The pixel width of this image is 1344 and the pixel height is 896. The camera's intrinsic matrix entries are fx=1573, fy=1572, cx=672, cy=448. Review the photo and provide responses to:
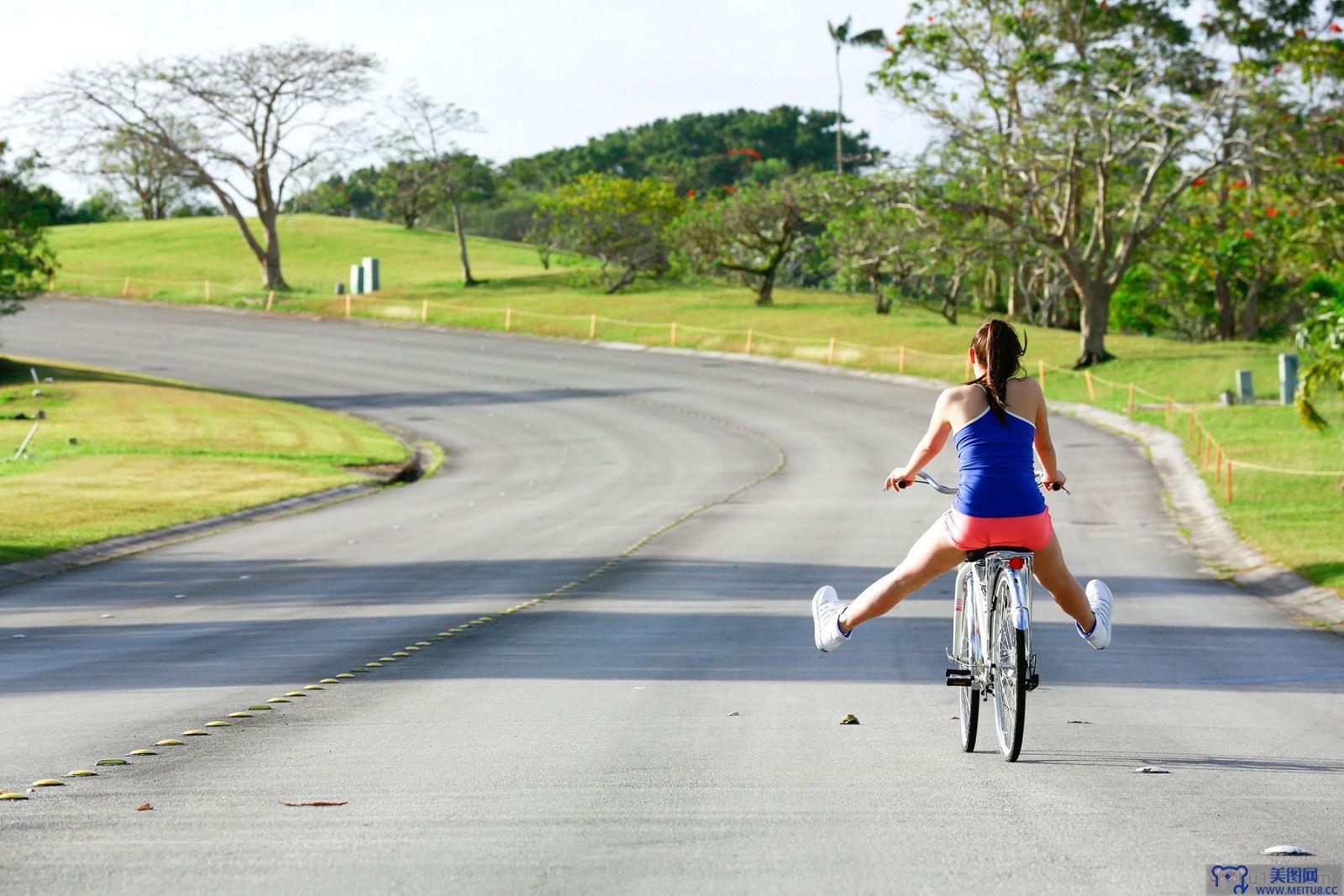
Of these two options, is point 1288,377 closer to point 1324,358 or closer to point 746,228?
point 1324,358

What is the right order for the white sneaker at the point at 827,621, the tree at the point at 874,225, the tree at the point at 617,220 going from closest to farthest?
the white sneaker at the point at 827,621
the tree at the point at 874,225
the tree at the point at 617,220

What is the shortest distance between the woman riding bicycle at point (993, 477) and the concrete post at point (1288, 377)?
38.0 metres

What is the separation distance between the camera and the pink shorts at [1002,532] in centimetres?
702

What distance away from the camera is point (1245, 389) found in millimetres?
43094

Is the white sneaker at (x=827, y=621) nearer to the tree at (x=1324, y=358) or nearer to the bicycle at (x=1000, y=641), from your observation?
the bicycle at (x=1000, y=641)

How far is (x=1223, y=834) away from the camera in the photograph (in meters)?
5.69

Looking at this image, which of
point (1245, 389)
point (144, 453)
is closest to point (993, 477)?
point (144, 453)

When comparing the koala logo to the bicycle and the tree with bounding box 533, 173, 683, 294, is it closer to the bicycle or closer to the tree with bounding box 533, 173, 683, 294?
the bicycle

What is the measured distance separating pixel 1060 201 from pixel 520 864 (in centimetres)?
5695

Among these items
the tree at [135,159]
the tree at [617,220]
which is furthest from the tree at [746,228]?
the tree at [135,159]

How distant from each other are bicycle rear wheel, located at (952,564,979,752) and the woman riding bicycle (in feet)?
1.07

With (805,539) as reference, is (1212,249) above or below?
above

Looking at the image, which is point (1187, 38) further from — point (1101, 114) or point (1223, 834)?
point (1223, 834)

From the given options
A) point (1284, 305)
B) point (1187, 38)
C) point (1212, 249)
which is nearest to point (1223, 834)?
point (1212, 249)
